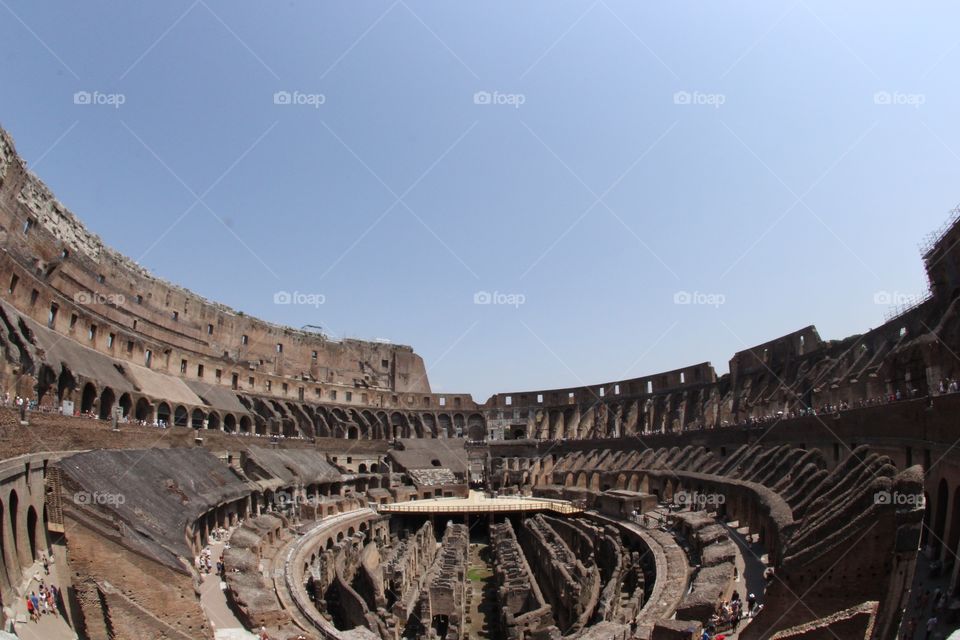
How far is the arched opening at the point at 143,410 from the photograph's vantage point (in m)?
40.1

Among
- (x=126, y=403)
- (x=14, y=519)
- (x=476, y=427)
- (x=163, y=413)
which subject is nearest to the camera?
(x=14, y=519)

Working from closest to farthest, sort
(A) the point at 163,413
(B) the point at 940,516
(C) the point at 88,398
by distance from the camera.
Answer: (B) the point at 940,516 < (C) the point at 88,398 < (A) the point at 163,413

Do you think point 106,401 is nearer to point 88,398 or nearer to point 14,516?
point 88,398

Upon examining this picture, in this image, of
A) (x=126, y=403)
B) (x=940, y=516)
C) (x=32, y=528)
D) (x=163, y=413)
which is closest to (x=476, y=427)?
(x=163, y=413)

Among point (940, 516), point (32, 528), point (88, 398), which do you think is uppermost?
point (88, 398)

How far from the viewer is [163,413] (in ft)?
143

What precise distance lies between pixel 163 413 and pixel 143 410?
3106 millimetres

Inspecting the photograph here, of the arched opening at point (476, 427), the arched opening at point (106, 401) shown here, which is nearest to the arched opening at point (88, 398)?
the arched opening at point (106, 401)

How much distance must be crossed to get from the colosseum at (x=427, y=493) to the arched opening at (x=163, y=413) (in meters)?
1.57

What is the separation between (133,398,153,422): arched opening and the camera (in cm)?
4009

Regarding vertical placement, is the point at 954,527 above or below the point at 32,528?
below

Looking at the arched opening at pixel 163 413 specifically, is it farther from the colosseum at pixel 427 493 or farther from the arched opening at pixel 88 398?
the arched opening at pixel 88 398

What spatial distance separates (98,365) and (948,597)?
131 feet

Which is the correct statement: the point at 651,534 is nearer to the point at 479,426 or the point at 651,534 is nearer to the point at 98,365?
the point at 98,365
